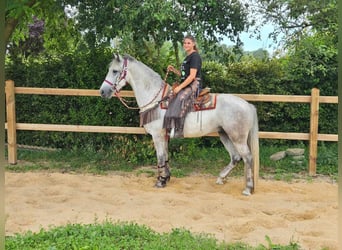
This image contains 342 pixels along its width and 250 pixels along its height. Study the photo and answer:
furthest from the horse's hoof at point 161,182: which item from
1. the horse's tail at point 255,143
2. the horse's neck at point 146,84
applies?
the horse's tail at point 255,143

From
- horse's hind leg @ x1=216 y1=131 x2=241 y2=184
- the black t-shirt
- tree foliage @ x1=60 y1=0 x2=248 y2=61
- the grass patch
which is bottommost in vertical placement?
the grass patch

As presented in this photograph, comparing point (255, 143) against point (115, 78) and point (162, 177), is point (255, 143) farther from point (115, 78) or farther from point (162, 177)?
point (115, 78)

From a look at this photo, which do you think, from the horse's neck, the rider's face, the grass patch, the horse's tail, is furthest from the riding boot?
the grass patch

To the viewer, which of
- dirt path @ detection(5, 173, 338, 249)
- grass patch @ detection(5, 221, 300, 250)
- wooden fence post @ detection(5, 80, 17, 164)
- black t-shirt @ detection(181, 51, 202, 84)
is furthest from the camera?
wooden fence post @ detection(5, 80, 17, 164)

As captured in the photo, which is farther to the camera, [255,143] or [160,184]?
[160,184]

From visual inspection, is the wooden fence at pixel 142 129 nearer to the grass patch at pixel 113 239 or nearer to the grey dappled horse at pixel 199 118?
the grey dappled horse at pixel 199 118

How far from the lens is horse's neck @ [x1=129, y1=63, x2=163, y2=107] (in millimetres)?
5566

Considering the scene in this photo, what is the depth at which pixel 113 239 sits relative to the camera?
3424 millimetres

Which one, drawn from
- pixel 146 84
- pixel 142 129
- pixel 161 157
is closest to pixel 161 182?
pixel 161 157

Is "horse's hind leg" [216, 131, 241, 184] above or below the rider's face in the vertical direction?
below

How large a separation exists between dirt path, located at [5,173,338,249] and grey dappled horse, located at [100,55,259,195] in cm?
36

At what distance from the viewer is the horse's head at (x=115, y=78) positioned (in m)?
5.42

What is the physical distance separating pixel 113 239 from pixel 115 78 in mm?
2602

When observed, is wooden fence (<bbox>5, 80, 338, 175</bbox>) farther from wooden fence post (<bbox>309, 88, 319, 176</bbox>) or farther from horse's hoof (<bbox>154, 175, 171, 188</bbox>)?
horse's hoof (<bbox>154, 175, 171, 188</bbox>)
